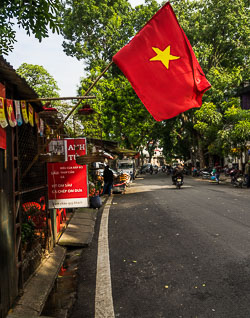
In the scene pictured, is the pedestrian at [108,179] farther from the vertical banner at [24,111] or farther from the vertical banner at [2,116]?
the vertical banner at [2,116]

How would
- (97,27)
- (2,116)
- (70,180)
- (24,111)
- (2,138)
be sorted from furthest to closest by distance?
(97,27)
(70,180)
(24,111)
(2,138)
(2,116)

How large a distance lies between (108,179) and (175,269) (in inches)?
514

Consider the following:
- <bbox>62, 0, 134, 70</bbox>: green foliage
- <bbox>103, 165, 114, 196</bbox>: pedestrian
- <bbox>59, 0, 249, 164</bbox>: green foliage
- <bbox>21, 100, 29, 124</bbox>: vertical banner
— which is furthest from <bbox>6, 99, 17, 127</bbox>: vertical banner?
<bbox>62, 0, 134, 70</bbox>: green foliage

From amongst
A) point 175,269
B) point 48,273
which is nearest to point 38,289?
point 48,273

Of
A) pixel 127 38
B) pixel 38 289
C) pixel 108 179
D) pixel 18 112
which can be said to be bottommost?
pixel 38 289

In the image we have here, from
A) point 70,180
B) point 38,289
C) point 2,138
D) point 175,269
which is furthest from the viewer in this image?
point 70,180

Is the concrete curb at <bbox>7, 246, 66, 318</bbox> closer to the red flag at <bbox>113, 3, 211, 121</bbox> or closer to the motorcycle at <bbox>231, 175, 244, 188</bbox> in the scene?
the red flag at <bbox>113, 3, 211, 121</bbox>

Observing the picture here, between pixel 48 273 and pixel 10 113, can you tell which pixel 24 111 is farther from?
pixel 48 273

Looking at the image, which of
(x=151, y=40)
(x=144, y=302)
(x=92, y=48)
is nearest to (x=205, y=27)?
(x=92, y=48)

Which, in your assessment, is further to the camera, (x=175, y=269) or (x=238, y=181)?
(x=238, y=181)

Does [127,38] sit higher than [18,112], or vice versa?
[127,38]

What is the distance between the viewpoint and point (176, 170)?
63.4 feet

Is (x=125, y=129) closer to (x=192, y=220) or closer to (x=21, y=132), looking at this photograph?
(x=192, y=220)

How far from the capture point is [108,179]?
17.8 metres
